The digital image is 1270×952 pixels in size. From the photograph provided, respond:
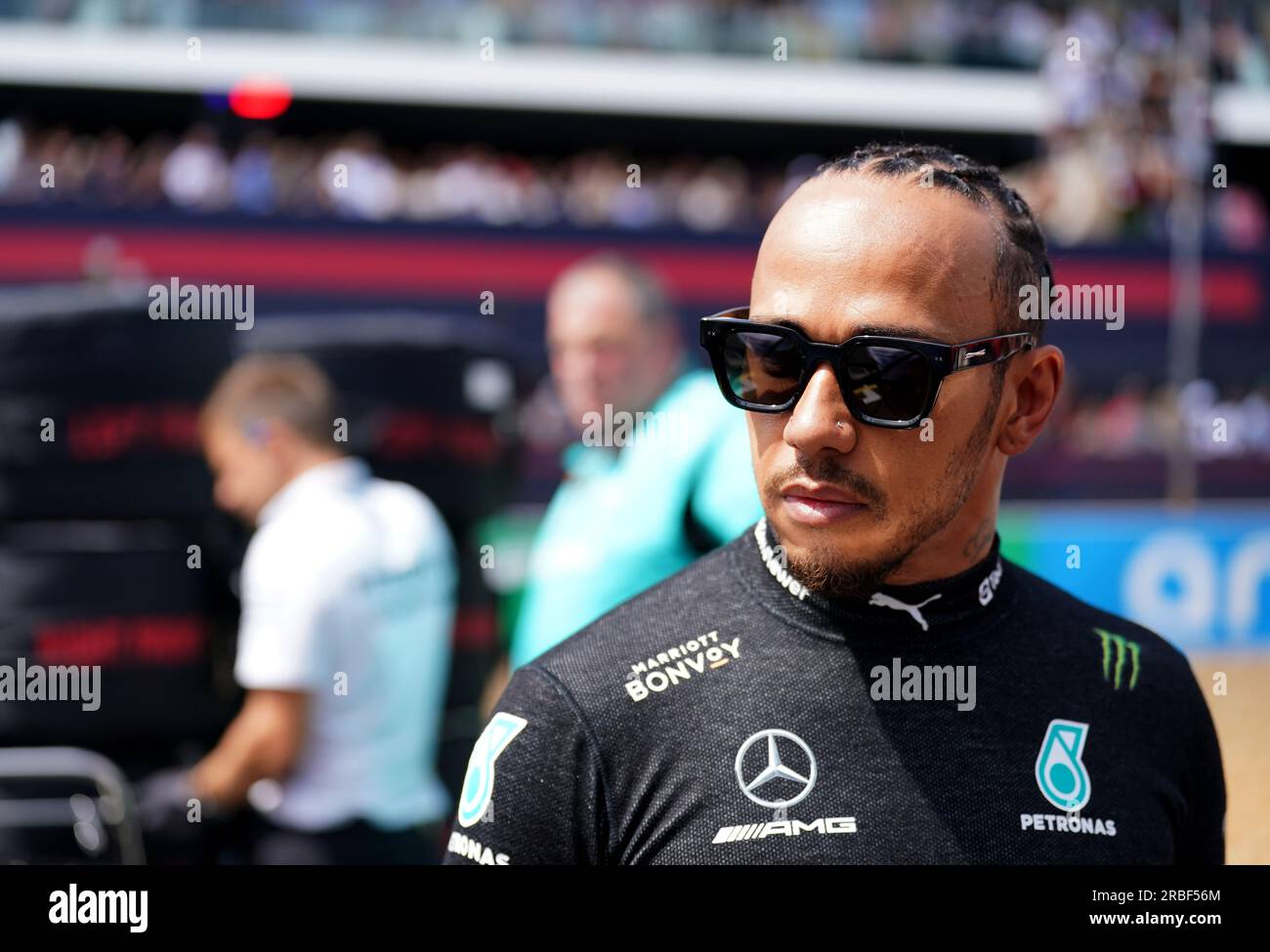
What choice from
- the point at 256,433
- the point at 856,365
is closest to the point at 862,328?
the point at 856,365

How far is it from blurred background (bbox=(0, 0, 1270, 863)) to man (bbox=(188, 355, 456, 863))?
237 mm

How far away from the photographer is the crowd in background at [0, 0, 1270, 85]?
1170cm

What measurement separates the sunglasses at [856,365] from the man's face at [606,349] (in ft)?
6.21

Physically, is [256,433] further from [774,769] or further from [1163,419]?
[1163,419]

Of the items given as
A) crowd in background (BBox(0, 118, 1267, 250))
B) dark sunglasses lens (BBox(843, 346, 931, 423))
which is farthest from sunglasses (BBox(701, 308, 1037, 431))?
crowd in background (BBox(0, 118, 1267, 250))

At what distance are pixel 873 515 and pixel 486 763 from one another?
445 millimetres

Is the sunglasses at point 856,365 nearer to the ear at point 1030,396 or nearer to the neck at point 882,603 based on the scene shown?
the ear at point 1030,396

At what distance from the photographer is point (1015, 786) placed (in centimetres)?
136

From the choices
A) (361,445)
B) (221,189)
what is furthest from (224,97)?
(361,445)

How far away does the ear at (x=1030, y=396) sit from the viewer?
1448 mm

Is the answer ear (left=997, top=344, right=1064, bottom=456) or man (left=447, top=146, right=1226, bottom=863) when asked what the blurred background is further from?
ear (left=997, top=344, right=1064, bottom=456)

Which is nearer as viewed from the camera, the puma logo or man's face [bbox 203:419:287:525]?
the puma logo

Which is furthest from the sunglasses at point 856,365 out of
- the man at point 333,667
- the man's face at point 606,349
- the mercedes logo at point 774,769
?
the man at point 333,667

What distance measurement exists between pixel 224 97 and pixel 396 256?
399 cm
